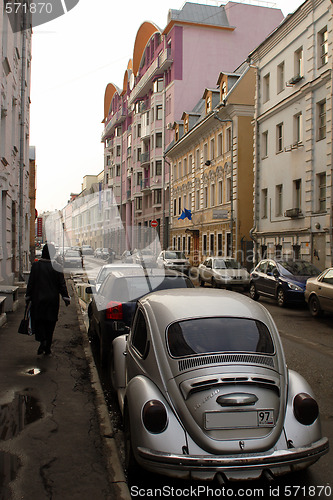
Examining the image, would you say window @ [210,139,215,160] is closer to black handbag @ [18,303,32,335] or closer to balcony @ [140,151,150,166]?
balcony @ [140,151,150,166]

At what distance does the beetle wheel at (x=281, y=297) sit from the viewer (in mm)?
15284

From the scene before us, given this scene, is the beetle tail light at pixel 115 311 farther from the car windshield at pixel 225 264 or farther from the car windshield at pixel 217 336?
the car windshield at pixel 225 264

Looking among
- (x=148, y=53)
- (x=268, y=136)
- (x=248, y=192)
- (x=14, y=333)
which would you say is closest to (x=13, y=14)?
(x=14, y=333)

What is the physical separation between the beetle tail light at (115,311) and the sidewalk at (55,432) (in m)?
0.82

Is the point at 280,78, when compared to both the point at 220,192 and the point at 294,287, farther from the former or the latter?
the point at 294,287

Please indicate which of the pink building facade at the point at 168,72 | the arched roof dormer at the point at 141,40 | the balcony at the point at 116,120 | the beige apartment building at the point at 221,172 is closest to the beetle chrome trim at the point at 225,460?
the beige apartment building at the point at 221,172

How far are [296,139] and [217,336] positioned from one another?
71.7 feet

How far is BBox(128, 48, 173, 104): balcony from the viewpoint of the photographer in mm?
47944

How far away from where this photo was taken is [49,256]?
766 cm

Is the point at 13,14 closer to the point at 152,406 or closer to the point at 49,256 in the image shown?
the point at 49,256

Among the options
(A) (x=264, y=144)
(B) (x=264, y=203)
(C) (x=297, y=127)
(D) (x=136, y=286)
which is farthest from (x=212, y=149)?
(D) (x=136, y=286)

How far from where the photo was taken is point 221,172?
1316 inches

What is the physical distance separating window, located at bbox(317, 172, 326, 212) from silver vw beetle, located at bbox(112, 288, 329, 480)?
18.4m

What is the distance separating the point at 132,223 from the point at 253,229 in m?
37.3
